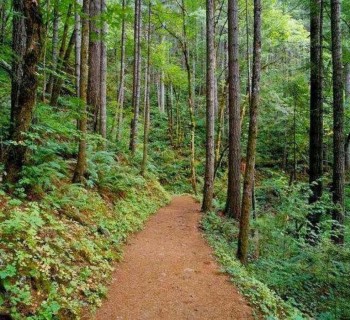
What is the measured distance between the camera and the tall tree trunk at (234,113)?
35.6ft

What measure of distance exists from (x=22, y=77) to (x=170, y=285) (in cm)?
449

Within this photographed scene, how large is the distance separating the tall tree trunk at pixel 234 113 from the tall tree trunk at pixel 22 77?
22.0ft

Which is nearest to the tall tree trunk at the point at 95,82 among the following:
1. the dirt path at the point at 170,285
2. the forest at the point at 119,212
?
the forest at the point at 119,212

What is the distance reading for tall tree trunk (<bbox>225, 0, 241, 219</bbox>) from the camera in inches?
427

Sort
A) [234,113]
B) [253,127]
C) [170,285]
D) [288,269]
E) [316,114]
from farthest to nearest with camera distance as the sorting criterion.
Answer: [234,113], [316,114], [288,269], [253,127], [170,285]

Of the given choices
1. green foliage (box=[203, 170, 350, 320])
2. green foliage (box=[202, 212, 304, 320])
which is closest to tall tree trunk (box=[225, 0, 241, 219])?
green foliage (box=[203, 170, 350, 320])

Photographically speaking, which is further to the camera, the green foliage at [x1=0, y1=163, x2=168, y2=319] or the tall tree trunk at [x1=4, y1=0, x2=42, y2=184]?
the tall tree trunk at [x1=4, y1=0, x2=42, y2=184]

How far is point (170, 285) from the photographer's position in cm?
577

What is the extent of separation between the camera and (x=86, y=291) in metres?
4.81

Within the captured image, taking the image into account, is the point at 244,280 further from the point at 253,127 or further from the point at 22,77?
the point at 22,77

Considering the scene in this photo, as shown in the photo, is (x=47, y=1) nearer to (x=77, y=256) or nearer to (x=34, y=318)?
(x=77, y=256)

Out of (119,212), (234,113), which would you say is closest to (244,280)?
(119,212)

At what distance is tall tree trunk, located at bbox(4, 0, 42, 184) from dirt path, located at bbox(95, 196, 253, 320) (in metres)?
2.80

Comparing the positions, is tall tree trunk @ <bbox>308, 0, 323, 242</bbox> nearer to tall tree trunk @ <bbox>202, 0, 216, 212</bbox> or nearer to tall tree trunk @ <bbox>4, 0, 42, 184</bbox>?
tall tree trunk @ <bbox>202, 0, 216, 212</bbox>
